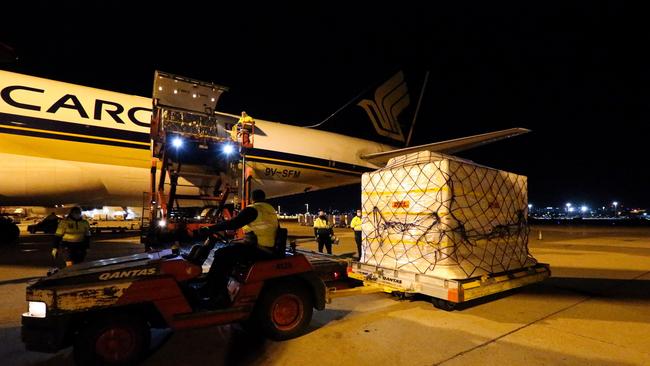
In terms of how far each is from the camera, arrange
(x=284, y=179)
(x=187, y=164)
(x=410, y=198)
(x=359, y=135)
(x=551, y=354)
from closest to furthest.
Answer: (x=551, y=354)
(x=410, y=198)
(x=187, y=164)
(x=284, y=179)
(x=359, y=135)

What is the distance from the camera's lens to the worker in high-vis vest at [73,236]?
25.0ft

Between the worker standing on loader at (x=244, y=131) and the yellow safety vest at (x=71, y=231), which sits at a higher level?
the worker standing on loader at (x=244, y=131)

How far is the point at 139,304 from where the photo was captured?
3.64 m

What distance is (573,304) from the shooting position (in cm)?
602

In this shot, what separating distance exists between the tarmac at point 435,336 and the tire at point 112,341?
36 cm

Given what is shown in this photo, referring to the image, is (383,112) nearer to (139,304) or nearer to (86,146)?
(86,146)

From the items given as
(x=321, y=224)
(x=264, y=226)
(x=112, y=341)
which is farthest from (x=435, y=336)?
(x=321, y=224)

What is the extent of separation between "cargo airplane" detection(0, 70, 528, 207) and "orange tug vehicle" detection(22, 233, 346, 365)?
7.14 m

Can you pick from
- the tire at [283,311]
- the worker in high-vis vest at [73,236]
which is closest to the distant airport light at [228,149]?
the worker in high-vis vest at [73,236]

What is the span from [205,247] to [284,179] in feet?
34.0

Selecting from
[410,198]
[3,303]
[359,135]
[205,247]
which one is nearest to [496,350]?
[410,198]

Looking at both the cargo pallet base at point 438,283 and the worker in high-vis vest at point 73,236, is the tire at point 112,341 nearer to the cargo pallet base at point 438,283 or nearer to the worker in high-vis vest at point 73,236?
the cargo pallet base at point 438,283

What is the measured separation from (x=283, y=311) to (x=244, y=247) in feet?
3.04

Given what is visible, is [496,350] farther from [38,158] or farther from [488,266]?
[38,158]
